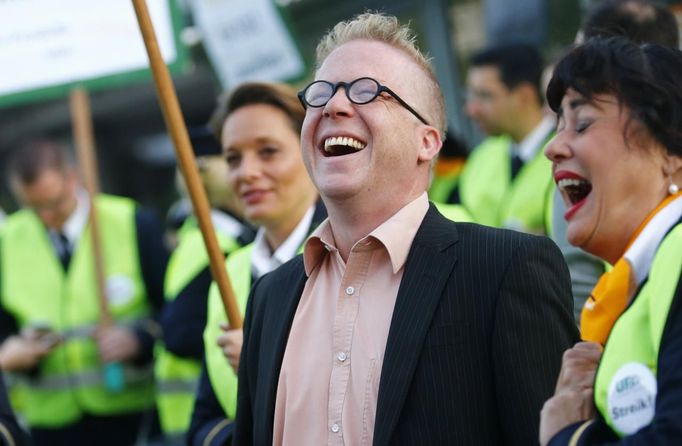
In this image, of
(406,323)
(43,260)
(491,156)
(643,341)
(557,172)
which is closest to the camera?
(643,341)

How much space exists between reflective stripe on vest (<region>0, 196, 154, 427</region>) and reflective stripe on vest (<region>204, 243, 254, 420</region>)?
80.2 inches

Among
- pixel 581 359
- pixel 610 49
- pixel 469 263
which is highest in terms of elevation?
pixel 610 49

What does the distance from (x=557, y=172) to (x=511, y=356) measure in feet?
1.69

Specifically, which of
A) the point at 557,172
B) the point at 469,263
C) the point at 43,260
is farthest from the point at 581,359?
the point at 43,260

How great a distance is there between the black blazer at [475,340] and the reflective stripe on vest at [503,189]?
1976mm

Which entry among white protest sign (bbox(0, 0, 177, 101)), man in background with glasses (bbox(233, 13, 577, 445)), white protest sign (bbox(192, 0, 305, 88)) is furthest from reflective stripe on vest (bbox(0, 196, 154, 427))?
man in background with glasses (bbox(233, 13, 577, 445))

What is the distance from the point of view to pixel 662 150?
2.69 m

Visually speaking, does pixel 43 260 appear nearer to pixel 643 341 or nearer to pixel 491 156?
pixel 491 156

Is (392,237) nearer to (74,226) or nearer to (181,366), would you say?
(181,366)

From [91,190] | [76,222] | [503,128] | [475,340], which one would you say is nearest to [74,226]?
[76,222]

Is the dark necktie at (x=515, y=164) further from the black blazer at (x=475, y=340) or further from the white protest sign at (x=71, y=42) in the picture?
the black blazer at (x=475, y=340)

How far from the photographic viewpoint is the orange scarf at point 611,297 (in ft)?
8.55

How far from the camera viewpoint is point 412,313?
273cm

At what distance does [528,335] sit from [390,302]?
332 millimetres
